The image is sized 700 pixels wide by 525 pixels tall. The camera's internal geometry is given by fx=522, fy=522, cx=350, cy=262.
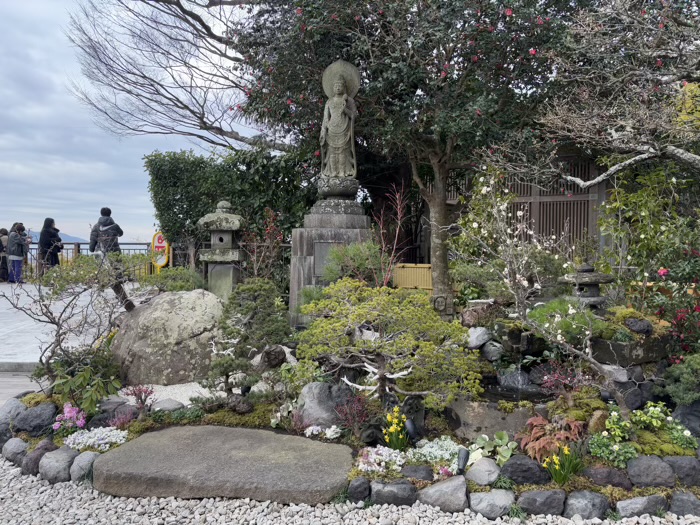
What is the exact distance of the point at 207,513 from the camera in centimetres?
340

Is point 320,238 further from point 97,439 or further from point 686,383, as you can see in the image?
point 686,383

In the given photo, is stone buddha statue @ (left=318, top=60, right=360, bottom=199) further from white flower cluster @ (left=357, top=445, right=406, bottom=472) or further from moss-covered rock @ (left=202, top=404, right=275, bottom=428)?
white flower cluster @ (left=357, top=445, right=406, bottom=472)

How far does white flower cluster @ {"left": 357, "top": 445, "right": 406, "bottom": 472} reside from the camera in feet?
11.9

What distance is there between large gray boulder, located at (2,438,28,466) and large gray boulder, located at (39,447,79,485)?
1.31 ft

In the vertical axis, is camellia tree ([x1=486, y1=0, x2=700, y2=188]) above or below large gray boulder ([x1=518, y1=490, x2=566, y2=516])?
above

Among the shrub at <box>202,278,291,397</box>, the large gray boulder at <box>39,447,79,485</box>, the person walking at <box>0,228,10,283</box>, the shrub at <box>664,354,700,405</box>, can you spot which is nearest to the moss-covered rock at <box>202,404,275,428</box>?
the shrub at <box>202,278,291,397</box>

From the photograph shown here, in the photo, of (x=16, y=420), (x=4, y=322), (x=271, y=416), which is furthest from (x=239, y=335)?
(x=4, y=322)

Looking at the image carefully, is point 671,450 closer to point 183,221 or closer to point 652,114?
point 652,114

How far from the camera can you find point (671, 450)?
3691 millimetres

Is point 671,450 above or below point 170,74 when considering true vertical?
below

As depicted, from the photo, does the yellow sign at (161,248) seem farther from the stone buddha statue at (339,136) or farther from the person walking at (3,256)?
the stone buddha statue at (339,136)

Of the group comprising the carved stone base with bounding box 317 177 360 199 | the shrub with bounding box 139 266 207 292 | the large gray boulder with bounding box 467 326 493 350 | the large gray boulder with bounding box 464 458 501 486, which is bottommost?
the large gray boulder with bounding box 464 458 501 486

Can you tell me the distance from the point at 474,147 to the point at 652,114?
3652mm

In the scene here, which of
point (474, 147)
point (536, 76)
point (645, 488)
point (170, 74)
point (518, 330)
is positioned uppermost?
point (170, 74)
